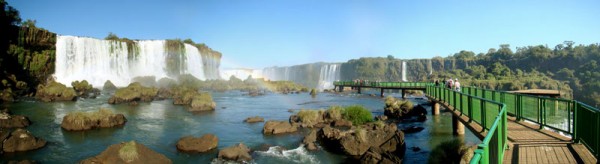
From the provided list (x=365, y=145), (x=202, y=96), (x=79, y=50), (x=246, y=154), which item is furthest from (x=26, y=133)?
(x=79, y=50)

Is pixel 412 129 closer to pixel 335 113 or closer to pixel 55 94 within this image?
pixel 335 113

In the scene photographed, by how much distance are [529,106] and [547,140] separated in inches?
103

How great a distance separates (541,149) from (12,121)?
25.1 meters

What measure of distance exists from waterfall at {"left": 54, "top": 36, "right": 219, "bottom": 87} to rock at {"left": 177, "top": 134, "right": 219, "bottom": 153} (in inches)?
1867

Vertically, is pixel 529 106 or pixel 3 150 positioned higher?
pixel 529 106

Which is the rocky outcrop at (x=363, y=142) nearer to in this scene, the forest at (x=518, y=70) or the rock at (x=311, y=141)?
the rock at (x=311, y=141)

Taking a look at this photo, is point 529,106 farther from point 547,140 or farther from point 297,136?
point 297,136

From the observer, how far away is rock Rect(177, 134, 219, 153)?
15.3 m

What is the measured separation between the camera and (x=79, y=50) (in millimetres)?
55250

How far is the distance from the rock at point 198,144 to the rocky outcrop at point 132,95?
898 inches

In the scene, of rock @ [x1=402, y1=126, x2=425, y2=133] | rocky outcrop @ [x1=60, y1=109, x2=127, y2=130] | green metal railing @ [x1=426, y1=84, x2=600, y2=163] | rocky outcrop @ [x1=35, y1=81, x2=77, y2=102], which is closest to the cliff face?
rocky outcrop @ [x1=35, y1=81, x2=77, y2=102]

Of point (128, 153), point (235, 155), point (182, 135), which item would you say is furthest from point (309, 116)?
point (128, 153)

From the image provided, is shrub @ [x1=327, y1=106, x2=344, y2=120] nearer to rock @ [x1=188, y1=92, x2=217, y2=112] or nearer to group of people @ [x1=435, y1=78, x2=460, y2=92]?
group of people @ [x1=435, y1=78, x2=460, y2=92]

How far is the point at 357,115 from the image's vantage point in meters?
22.6
